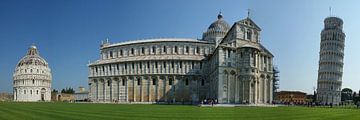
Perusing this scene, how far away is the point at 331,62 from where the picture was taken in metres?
119

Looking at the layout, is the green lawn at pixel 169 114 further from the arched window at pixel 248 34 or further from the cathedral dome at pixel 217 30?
the cathedral dome at pixel 217 30

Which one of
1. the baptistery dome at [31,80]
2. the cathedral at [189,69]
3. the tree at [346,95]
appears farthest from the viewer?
the tree at [346,95]

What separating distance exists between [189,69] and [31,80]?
87.8 metres

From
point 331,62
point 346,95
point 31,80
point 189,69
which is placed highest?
point 331,62

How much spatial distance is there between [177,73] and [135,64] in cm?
1030

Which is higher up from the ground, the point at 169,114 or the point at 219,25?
the point at 219,25

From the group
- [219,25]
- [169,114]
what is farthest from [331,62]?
[169,114]

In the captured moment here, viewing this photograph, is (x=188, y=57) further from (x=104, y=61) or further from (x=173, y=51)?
(x=104, y=61)

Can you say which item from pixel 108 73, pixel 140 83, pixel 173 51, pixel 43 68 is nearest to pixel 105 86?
pixel 108 73

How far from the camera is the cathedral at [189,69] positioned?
224 feet

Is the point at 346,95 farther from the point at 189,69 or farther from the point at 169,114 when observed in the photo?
the point at 169,114

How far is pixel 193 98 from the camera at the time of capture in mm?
84375

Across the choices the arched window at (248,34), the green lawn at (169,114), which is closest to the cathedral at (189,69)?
the arched window at (248,34)

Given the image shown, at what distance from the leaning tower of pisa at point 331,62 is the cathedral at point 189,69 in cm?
3826
